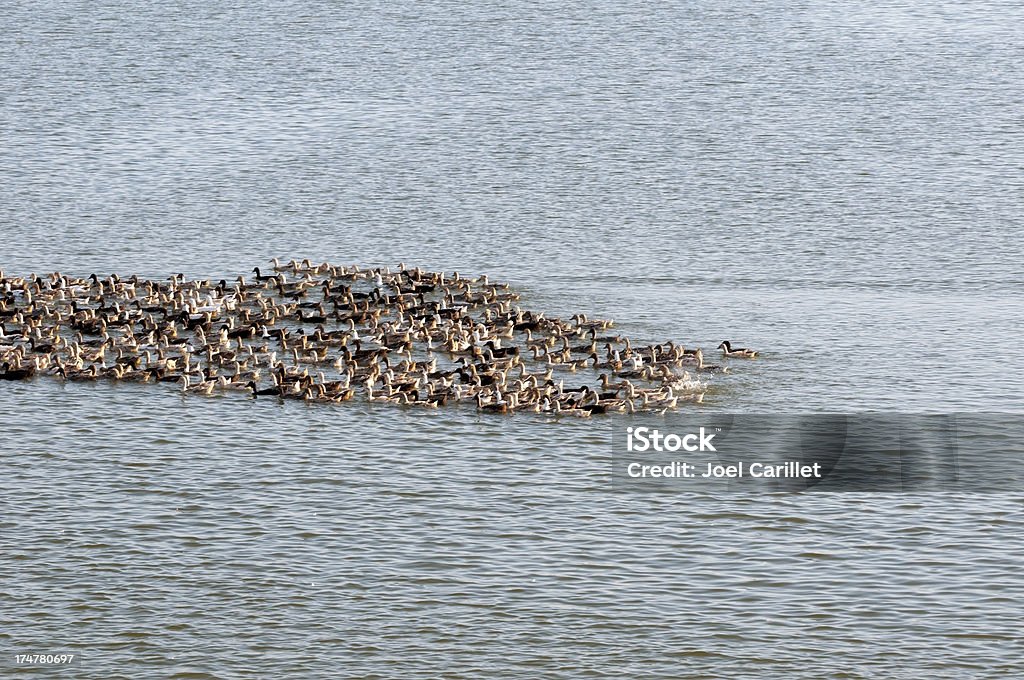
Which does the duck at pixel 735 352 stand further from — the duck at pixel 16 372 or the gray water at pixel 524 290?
the duck at pixel 16 372

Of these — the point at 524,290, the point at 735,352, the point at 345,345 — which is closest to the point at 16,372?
the point at 345,345

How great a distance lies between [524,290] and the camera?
59344mm

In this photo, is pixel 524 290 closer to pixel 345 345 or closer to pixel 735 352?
pixel 735 352

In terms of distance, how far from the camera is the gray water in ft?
97.9

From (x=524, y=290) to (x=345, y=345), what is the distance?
13.1 meters

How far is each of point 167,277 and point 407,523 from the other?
29.8 meters

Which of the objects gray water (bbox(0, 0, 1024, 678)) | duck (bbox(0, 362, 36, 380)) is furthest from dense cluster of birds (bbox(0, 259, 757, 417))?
gray water (bbox(0, 0, 1024, 678))

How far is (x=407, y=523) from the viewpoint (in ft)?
115

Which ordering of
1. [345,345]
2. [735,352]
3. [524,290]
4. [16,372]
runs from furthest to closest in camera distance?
[524,290], [735,352], [345,345], [16,372]

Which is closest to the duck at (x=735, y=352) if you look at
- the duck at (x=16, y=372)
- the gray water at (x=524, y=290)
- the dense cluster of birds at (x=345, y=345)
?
the dense cluster of birds at (x=345, y=345)

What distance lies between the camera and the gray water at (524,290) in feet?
97.9

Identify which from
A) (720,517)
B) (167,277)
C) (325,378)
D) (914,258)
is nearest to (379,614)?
(720,517)

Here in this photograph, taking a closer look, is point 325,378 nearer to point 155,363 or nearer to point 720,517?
point 155,363

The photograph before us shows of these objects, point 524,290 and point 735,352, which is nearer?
point 735,352
